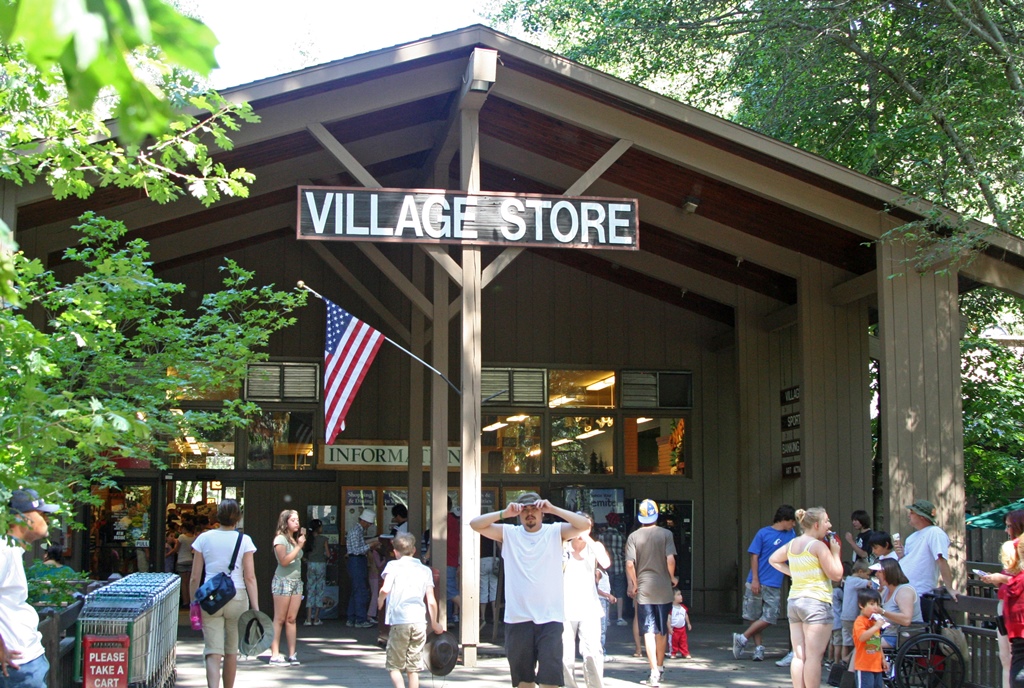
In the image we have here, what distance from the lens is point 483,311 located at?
16.7 metres

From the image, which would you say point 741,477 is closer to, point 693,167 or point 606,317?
point 606,317

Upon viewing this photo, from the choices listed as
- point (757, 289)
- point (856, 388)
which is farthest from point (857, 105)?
point (856, 388)

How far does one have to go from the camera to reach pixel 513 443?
1700 centimetres

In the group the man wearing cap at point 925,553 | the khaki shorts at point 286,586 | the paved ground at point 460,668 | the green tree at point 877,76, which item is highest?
the green tree at point 877,76

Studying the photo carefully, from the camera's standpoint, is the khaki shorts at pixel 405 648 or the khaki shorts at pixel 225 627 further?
the khaki shorts at pixel 405 648

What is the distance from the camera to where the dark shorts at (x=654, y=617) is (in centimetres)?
973

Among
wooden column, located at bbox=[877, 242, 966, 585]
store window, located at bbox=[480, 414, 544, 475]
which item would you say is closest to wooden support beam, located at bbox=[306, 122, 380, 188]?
wooden column, located at bbox=[877, 242, 966, 585]

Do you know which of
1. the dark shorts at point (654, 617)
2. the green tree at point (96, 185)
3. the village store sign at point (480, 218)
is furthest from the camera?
the village store sign at point (480, 218)

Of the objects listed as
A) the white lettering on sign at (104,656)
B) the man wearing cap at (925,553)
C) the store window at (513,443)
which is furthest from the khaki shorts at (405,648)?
the store window at (513,443)

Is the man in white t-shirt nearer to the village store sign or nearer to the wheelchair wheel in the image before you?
the wheelchair wheel

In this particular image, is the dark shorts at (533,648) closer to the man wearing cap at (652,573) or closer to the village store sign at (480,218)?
the man wearing cap at (652,573)

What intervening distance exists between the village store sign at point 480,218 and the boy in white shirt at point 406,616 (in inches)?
139

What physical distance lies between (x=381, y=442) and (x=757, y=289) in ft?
20.7

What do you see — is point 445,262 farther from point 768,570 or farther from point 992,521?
point 992,521
